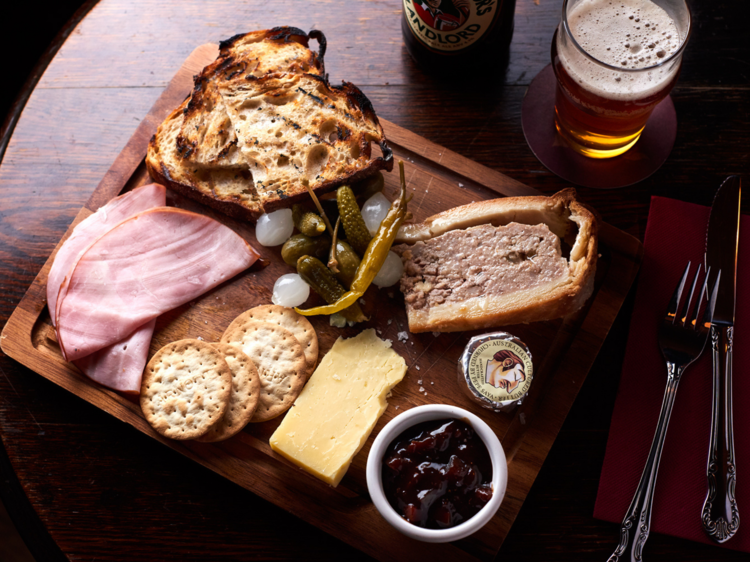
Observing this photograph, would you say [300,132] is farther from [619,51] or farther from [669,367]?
[669,367]

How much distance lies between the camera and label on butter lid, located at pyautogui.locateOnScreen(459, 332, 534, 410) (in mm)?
2039

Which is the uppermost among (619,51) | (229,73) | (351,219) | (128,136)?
(619,51)

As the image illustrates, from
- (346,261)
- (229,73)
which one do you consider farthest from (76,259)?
(346,261)

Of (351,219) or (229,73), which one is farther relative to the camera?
(229,73)

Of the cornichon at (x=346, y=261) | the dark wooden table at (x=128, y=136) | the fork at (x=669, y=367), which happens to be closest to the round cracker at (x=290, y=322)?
the cornichon at (x=346, y=261)

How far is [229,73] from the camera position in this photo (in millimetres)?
2398

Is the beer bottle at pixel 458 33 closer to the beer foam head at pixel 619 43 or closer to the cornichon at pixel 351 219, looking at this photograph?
the beer foam head at pixel 619 43

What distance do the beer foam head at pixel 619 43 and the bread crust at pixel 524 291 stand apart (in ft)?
1.40

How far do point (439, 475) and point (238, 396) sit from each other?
2.65 ft

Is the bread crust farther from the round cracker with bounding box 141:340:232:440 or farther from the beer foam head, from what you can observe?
the round cracker with bounding box 141:340:232:440

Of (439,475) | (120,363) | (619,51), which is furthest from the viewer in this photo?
(120,363)

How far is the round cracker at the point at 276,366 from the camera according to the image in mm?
2184

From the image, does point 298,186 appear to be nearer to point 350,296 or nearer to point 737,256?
point 350,296

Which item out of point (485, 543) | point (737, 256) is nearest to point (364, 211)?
point (485, 543)
